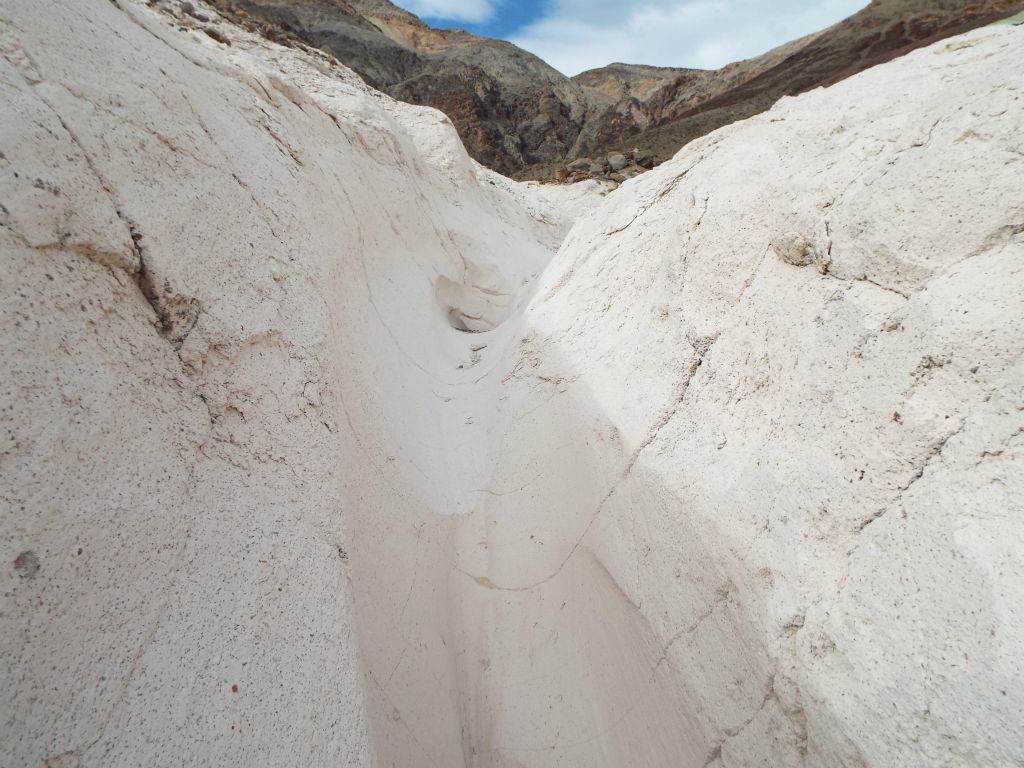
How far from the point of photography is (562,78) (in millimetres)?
25656

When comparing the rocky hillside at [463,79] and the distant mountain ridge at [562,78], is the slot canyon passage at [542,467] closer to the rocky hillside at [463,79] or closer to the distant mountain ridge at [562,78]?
the distant mountain ridge at [562,78]

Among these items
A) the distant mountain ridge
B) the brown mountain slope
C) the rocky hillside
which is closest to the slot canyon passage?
the distant mountain ridge

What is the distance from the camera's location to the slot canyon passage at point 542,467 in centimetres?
91

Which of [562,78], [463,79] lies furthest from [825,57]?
[562,78]

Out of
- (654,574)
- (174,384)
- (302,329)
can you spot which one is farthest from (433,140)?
(654,574)

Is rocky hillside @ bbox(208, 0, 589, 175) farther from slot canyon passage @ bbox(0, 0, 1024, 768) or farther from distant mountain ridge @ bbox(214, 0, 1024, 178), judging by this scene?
slot canyon passage @ bbox(0, 0, 1024, 768)

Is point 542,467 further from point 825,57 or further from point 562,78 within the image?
point 562,78

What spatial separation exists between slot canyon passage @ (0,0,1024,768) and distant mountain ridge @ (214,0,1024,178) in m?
12.1

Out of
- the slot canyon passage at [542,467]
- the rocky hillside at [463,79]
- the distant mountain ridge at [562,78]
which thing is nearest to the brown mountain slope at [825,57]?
the distant mountain ridge at [562,78]

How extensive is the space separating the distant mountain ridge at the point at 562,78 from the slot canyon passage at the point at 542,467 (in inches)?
A: 474

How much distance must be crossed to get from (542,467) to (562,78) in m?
29.8

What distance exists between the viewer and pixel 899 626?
0.91m

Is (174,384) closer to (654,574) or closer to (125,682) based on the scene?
(125,682)

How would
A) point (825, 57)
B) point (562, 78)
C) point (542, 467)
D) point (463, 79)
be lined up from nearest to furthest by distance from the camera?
point (542, 467)
point (825, 57)
point (463, 79)
point (562, 78)
